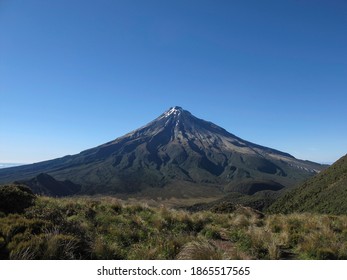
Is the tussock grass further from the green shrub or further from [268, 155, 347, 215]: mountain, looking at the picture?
[268, 155, 347, 215]: mountain

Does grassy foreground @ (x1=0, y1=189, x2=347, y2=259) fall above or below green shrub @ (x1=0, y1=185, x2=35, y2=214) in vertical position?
below

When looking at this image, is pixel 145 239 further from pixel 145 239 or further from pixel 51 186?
pixel 51 186

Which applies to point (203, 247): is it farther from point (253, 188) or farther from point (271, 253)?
point (253, 188)

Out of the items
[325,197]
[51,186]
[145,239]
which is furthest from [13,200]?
[51,186]

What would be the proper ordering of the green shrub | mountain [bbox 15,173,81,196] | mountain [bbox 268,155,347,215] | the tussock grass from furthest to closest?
mountain [bbox 15,173,81,196] → mountain [bbox 268,155,347,215] → the green shrub → the tussock grass

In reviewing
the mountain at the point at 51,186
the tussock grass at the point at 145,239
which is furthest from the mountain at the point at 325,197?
the mountain at the point at 51,186

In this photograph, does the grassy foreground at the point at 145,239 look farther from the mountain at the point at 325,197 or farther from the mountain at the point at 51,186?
the mountain at the point at 51,186

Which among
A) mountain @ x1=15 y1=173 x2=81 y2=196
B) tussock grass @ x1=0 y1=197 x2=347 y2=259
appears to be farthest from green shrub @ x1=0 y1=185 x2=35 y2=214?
mountain @ x1=15 y1=173 x2=81 y2=196
